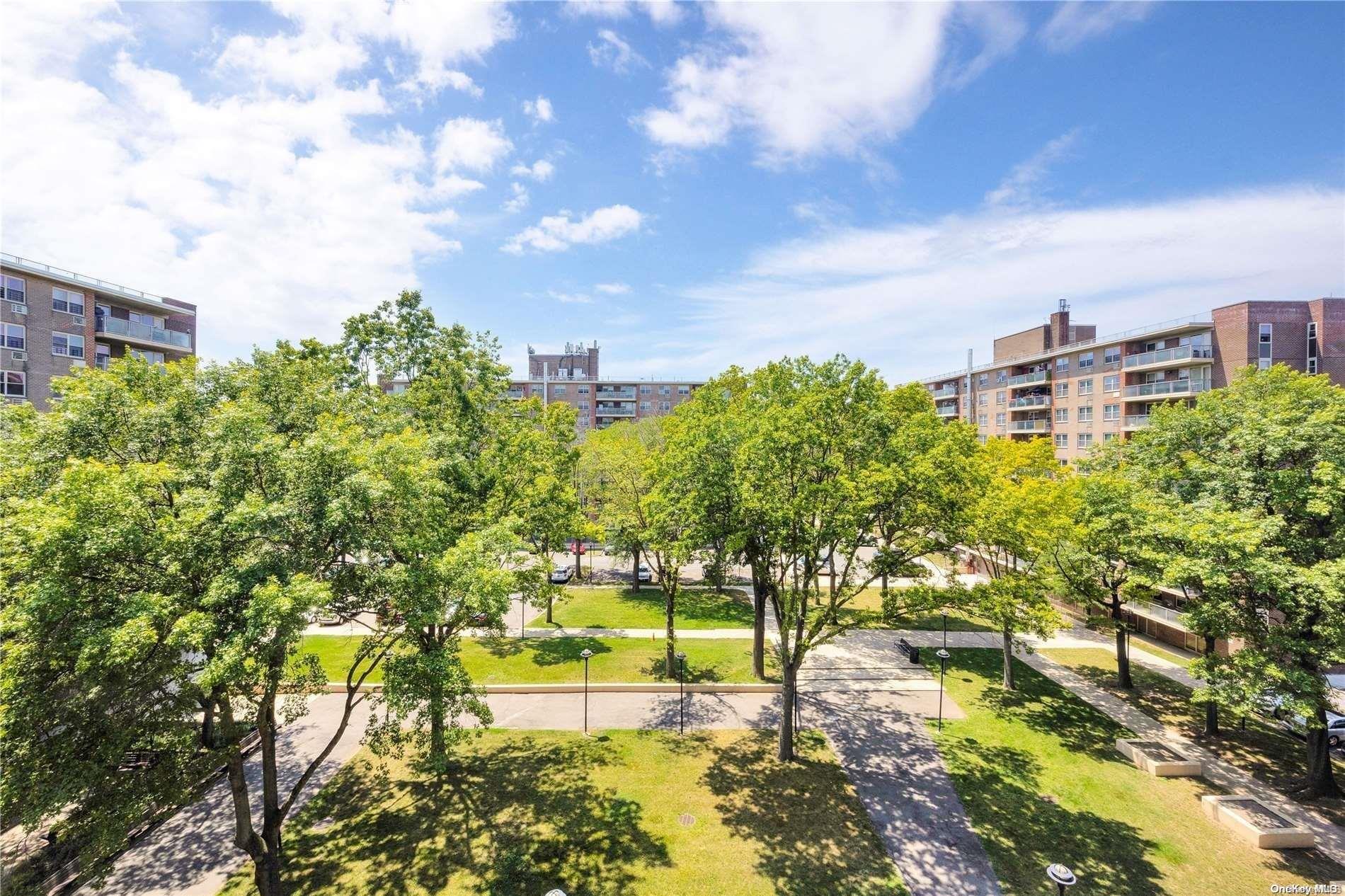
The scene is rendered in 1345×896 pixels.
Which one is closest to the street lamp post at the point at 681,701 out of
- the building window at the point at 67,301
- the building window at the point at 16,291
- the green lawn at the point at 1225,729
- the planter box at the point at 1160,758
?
the planter box at the point at 1160,758

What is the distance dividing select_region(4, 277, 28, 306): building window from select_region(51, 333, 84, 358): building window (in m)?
2.13

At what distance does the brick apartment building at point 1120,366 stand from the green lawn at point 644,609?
2240cm

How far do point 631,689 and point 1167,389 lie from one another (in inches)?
1822

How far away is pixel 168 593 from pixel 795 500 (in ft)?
44.0

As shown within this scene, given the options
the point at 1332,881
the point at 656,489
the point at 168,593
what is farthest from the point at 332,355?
Answer: the point at 1332,881

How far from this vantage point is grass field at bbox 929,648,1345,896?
40.6 ft

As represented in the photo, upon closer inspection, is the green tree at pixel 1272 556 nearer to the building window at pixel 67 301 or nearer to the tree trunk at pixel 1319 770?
the tree trunk at pixel 1319 770

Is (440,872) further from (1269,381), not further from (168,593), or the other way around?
(1269,381)

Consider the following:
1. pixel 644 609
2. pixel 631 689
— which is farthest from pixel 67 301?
pixel 631 689

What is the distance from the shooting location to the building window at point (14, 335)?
101 ft

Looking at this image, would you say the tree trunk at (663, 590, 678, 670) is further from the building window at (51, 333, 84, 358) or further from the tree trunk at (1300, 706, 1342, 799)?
the building window at (51, 333, 84, 358)

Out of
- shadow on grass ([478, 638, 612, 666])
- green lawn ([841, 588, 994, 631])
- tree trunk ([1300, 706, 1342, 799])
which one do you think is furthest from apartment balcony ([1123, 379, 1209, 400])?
shadow on grass ([478, 638, 612, 666])

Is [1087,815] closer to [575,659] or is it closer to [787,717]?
[787,717]

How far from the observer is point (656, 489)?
732 inches
